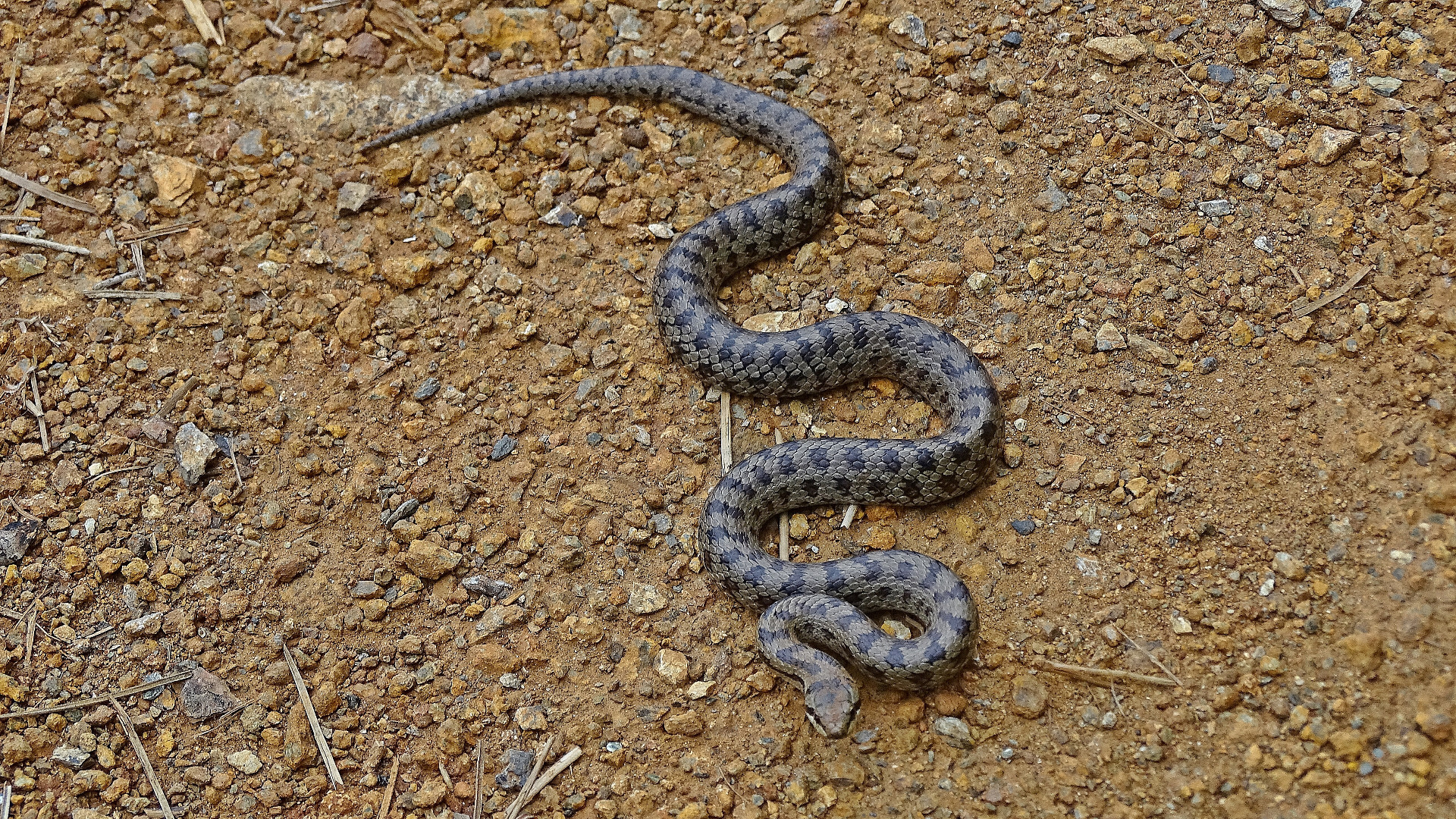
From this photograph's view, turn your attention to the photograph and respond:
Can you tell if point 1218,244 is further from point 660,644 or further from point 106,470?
point 106,470

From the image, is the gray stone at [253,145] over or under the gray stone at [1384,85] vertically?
under

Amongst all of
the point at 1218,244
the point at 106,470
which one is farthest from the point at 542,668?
the point at 1218,244

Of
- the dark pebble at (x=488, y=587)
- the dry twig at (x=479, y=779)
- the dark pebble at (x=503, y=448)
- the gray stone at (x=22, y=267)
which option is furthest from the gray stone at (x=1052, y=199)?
the gray stone at (x=22, y=267)

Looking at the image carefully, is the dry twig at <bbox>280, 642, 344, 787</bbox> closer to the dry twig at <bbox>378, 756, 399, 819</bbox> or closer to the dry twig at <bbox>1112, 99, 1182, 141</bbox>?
the dry twig at <bbox>378, 756, 399, 819</bbox>

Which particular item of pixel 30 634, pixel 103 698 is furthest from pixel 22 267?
pixel 103 698

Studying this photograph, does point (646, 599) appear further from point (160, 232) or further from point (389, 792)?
point (160, 232)

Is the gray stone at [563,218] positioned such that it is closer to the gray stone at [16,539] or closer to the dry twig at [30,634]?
the gray stone at [16,539]
